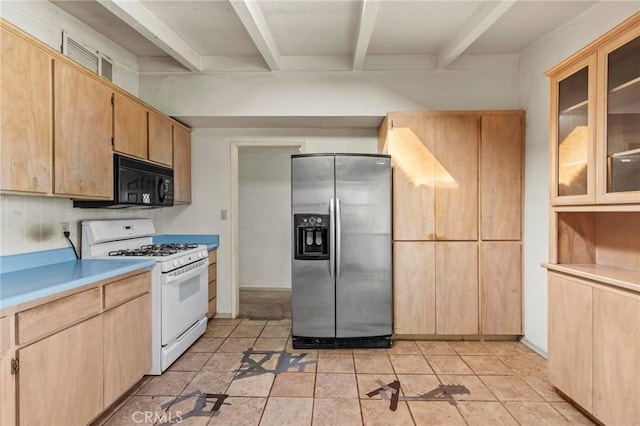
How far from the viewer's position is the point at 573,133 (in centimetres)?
208

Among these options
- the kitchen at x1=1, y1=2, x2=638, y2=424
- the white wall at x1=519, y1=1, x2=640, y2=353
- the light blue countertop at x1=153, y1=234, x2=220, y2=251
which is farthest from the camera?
the light blue countertop at x1=153, y1=234, x2=220, y2=251

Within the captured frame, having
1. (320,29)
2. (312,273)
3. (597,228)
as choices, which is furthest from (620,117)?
(312,273)

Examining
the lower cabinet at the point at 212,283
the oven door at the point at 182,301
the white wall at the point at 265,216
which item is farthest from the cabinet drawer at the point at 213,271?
the white wall at the point at 265,216

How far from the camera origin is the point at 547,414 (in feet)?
6.66

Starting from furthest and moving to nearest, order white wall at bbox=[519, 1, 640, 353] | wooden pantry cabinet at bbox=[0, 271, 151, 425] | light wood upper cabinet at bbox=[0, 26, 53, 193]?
1. white wall at bbox=[519, 1, 640, 353]
2. light wood upper cabinet at bbox=[0, 26, 53, 193]
3. wooden pantry cabinet at bbox=[0, 271, 151, 425]

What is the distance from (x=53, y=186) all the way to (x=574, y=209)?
10.3 feet

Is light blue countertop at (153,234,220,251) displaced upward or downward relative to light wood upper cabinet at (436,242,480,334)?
upward

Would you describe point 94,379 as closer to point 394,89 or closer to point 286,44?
point 286,44

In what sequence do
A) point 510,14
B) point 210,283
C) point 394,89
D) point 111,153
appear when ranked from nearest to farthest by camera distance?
point 111,153 → point 510,14 → point 394,89 → point 210,283

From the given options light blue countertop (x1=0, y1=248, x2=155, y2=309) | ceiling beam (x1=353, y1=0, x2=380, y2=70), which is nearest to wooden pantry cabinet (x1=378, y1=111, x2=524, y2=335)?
ceiling beam (x1=353, y1=0, x2=380, y2=70)

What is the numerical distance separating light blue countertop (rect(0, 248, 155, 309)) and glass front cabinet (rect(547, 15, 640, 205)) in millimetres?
2862

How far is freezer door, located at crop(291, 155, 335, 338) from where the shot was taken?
2.96 meters

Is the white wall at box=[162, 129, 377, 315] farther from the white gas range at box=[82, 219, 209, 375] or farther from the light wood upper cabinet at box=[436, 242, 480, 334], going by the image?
the light wood upper cabinet at box=[436, 242, 480, 334]

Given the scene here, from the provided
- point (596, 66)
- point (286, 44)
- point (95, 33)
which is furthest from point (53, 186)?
point (596, 66)
